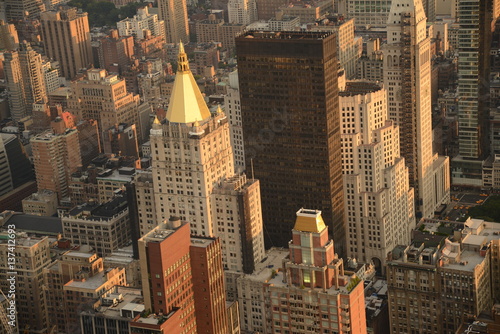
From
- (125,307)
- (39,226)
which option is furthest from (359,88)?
(125,307)

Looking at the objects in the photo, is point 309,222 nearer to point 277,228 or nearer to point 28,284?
point 277,228

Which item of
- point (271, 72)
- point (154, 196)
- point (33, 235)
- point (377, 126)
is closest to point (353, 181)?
point (377, 126)

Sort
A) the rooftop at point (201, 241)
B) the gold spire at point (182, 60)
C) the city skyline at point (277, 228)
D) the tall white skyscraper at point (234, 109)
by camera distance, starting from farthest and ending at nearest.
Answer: the tall white skyscraper at point (234, 109)
the gold spire at point (182, 60)
the city skyline at point (277, 228)
the rooftop at point (201, 241)

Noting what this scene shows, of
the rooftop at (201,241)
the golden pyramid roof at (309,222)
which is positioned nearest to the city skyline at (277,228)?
the golden pyramid roof at (309,222)

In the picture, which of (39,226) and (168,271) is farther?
(39,226)

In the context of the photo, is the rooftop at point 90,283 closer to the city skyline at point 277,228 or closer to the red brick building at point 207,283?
the city skyline at point 277,228

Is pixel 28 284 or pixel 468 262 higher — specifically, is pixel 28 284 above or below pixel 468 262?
below
